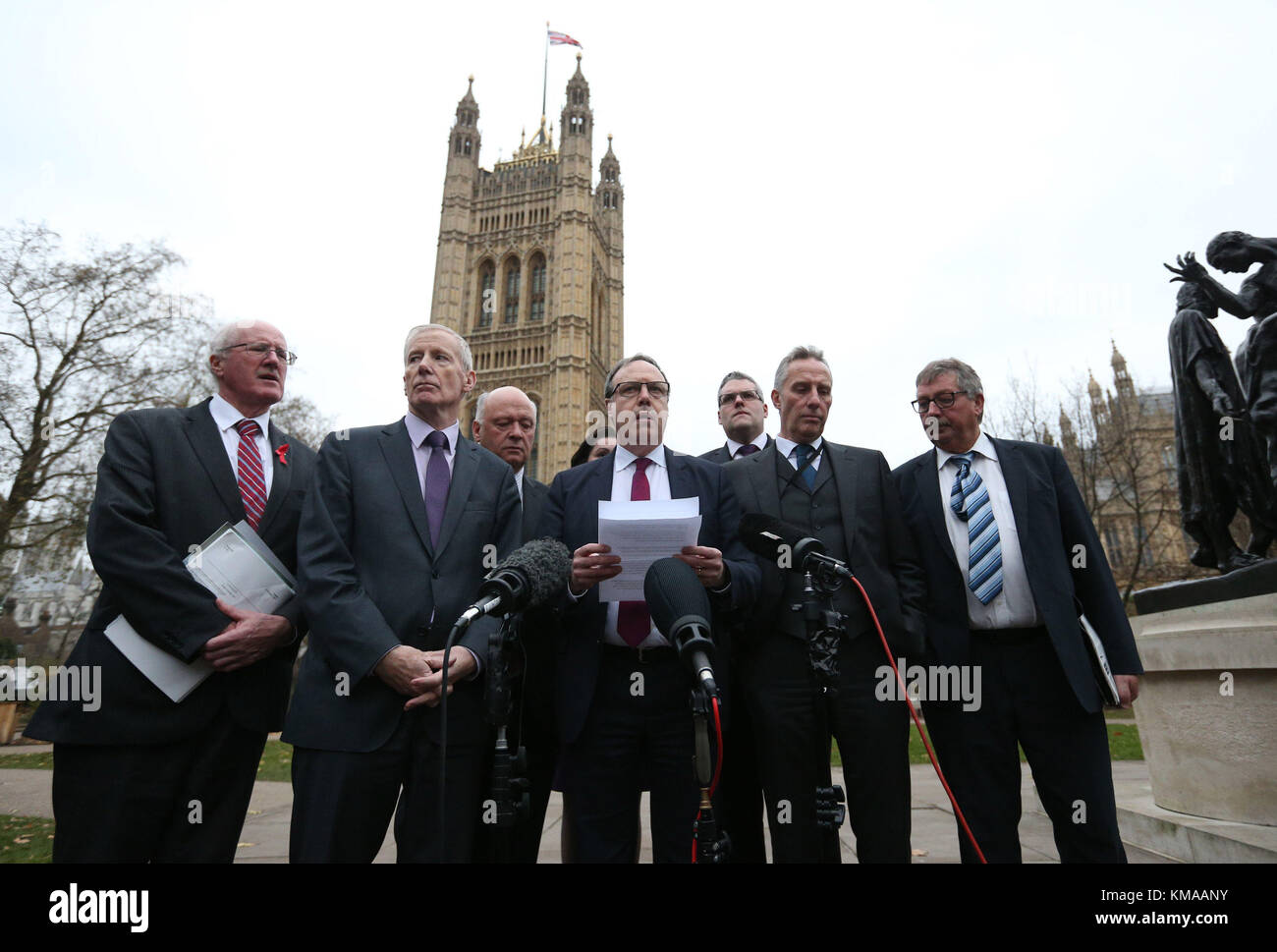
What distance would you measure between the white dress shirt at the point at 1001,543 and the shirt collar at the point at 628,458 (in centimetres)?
148

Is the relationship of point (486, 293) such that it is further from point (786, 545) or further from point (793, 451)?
point (786, 545)

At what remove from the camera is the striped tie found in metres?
3.10

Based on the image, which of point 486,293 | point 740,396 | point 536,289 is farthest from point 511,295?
point 740,396

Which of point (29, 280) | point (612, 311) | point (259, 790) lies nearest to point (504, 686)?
point (259, 790)

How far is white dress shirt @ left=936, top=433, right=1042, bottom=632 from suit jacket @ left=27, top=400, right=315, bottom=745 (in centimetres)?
313

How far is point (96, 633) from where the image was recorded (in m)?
2.79

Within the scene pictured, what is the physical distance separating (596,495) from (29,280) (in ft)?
69.2

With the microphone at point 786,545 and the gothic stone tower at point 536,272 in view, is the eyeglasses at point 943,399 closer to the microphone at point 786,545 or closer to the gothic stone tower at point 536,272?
the microphone at point 786,545

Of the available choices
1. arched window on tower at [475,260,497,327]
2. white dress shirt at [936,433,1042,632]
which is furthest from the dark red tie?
arched window on tower at [475,260,497,327]

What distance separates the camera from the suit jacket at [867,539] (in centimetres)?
302

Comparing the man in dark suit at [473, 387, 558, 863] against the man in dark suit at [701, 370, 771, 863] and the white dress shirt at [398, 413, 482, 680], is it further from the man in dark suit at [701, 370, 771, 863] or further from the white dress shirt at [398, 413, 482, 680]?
the man in dark suit at [701, 370, 771, 863]

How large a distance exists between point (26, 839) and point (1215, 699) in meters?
9.60

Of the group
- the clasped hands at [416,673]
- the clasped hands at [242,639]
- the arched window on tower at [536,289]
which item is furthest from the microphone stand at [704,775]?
the arched window on tower at [536,289]
